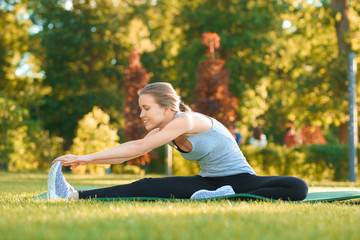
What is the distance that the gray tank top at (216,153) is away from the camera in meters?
5.05

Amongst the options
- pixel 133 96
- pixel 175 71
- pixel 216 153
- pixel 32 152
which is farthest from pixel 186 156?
pixel 175 71

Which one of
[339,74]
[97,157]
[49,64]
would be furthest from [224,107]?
[49,64]

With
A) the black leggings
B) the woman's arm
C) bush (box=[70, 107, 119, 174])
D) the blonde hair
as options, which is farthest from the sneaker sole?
bush (box=[70, 107, 119, 174])

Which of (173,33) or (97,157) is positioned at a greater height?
(173,33)

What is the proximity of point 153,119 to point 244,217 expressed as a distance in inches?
79.6

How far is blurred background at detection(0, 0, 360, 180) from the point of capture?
17.1 meters

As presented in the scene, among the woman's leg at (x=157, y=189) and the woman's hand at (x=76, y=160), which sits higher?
the woman's hand at (x=76, y=160)

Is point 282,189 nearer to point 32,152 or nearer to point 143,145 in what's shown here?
point 143,145

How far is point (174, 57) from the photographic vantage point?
28.2 meters

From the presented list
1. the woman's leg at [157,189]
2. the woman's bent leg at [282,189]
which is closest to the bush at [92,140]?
the woman's leg at [157,189]

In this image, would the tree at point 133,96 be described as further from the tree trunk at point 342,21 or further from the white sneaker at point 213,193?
the white sneaker at point 213,193

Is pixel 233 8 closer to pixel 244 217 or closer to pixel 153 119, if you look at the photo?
pixel 153 119

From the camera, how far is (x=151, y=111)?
5023mm

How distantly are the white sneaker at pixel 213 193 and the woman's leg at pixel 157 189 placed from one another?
0.18 metres
